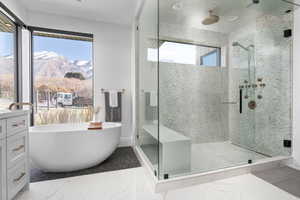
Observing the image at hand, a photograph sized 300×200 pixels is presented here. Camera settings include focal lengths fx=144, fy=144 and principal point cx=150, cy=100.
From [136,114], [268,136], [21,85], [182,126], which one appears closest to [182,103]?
[182,126]

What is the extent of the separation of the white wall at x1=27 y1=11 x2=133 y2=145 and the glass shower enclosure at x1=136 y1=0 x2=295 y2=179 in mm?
475

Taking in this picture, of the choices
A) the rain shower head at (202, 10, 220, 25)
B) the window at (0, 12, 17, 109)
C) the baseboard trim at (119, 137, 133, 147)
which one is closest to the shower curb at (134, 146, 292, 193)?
the baseboard trim at (119, 137, 133, 147)

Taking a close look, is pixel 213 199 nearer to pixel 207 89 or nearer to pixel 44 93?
pixel 207 89

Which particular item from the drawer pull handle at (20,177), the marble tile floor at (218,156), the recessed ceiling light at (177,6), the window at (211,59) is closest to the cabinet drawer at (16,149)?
the drawer pull handle at (20,177)

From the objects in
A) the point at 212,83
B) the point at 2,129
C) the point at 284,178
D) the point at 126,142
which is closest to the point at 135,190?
the point at 2,129

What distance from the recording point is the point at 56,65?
2.78 m

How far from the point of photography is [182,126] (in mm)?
2711

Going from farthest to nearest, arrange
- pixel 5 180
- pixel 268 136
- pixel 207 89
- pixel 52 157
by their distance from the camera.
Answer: pixel 207 89
pixel 268 136
pixel 52 157
pixel 5 180

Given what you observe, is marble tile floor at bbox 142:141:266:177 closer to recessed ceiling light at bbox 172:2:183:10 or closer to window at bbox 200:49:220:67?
window at bbox 200:49:220:67

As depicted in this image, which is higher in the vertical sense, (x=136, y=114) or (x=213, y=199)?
(x=136, y=114)

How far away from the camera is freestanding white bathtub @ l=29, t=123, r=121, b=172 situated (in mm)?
1793

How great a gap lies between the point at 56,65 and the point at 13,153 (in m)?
1.91

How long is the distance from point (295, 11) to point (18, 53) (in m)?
4.42

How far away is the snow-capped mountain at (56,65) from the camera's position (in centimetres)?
269
